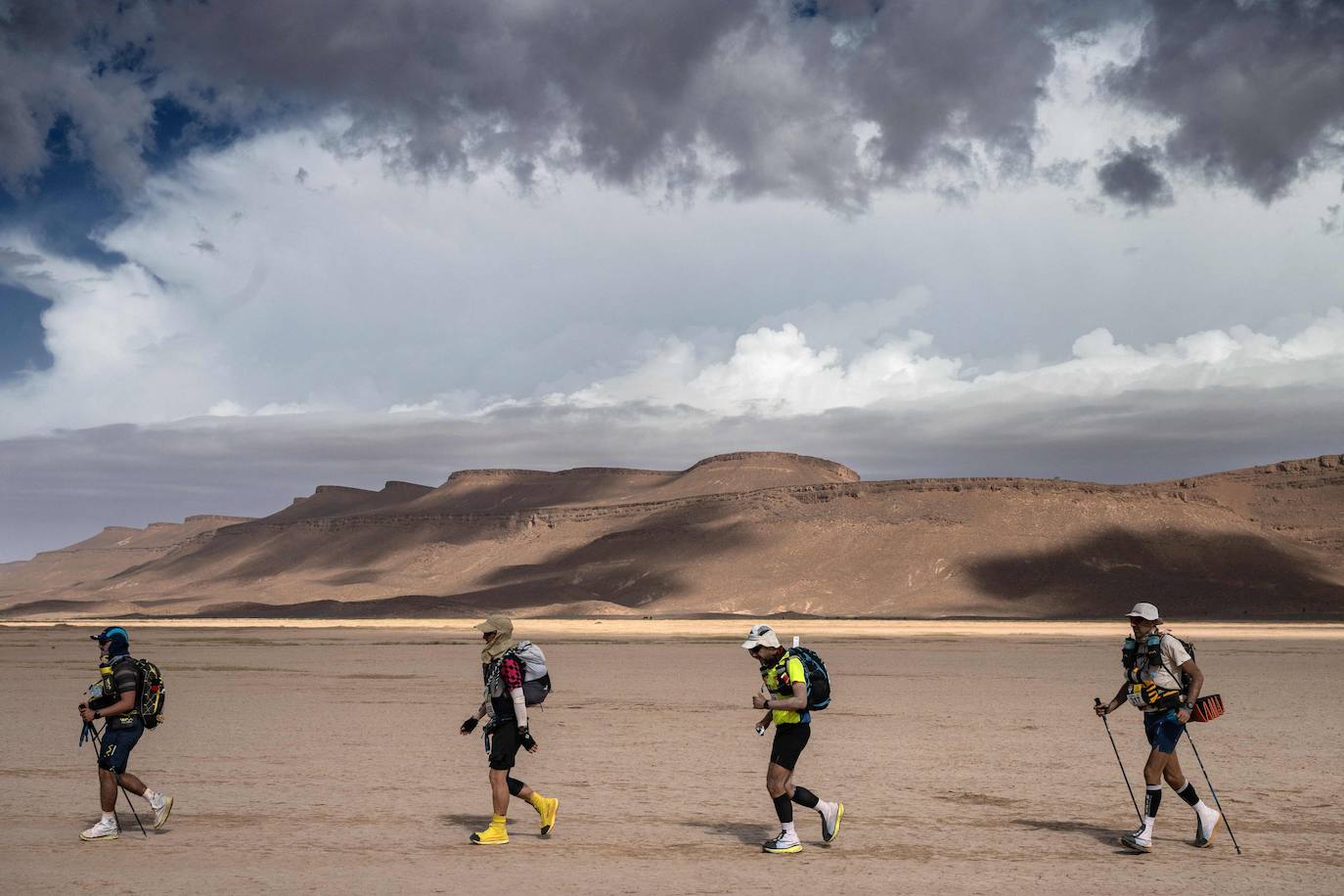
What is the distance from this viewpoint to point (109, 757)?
10266mm

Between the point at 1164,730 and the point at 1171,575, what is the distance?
97.3m

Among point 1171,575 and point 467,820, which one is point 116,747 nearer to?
point 467,820

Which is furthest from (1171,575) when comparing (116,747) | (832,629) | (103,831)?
(116,747)

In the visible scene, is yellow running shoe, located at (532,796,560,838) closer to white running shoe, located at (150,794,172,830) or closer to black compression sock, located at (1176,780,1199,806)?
white running shoe, located at (150,794,172,830)

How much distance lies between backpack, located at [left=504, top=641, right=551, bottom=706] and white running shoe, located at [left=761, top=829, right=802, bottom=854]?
2197 millimetres

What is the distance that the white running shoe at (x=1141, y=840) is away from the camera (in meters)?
10.1

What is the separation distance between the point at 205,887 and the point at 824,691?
15.5 feet

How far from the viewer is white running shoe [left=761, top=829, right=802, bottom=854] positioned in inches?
396

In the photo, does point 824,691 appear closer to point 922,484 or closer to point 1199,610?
point 1199,610

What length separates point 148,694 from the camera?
10.3 m

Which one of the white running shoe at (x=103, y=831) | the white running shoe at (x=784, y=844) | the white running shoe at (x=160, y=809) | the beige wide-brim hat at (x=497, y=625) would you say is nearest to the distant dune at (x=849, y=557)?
the white running shoe at (x=160, y=809)

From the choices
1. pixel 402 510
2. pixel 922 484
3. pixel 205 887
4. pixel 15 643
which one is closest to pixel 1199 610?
pixel 922 484

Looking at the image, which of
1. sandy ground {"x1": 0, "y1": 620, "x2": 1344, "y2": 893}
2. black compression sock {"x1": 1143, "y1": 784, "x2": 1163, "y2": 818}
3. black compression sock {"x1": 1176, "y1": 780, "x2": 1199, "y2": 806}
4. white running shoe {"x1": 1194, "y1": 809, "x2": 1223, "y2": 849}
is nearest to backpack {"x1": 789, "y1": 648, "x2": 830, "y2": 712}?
sandy ground {"x1": 0, "y1": 620, "x2": 1344, "y2": 893}

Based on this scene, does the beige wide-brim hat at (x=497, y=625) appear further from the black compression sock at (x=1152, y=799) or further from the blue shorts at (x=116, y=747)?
the black compression sock at (x=1152, y=799)
